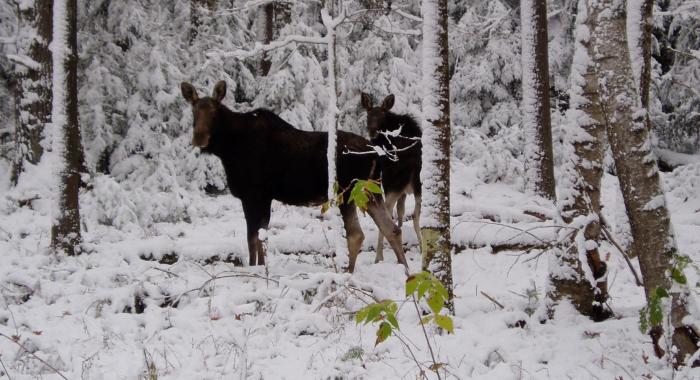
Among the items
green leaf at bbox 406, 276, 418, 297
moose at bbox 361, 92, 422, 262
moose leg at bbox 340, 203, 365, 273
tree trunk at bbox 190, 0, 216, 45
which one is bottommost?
moose leg at bbox 340, 203, 365, 273

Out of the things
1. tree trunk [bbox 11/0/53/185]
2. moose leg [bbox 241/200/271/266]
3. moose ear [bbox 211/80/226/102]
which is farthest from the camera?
tree trunk [bbox 11/0/53/185]

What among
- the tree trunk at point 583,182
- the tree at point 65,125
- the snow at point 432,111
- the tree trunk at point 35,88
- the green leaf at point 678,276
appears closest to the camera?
the green leaf at point 678,276

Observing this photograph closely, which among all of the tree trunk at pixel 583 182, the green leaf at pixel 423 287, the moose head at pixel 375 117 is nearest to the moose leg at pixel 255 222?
the moose head at pixel 375 117

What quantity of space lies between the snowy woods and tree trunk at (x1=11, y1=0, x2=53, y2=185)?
57 mm

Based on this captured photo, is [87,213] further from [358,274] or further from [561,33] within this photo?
[561,33]

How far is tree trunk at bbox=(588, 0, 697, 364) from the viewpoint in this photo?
3842 millimetres

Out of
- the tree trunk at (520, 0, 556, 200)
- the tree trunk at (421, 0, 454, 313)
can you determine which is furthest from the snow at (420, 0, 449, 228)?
the tree trunk at (520, 0, 556, 200)

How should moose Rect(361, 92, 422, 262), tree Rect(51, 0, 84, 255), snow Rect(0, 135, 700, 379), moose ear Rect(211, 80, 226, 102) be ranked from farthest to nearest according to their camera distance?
moose Rect(361, 92, 422, 262) < moose ear Rect(211, 80, 226, 102) < tree Rect(51, 0, 84, 255) < snow Rect(0, 135, 700, 379)

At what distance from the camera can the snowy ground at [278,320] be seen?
4402mm

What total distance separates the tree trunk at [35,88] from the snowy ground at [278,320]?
314cm

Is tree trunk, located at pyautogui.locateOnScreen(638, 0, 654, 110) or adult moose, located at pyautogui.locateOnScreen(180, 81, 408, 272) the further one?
adult moose, located at pyautogui.locateOnScreen(180, 81, 408, 272)

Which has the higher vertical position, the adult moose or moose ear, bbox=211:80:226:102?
moose ear, bbox=211:80:226:102

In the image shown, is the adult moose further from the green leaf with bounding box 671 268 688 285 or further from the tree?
the green leaf with bounding box 671 268 688 285

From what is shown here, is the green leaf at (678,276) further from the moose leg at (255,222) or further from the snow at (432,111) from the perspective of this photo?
the moose leg at (255,222)
